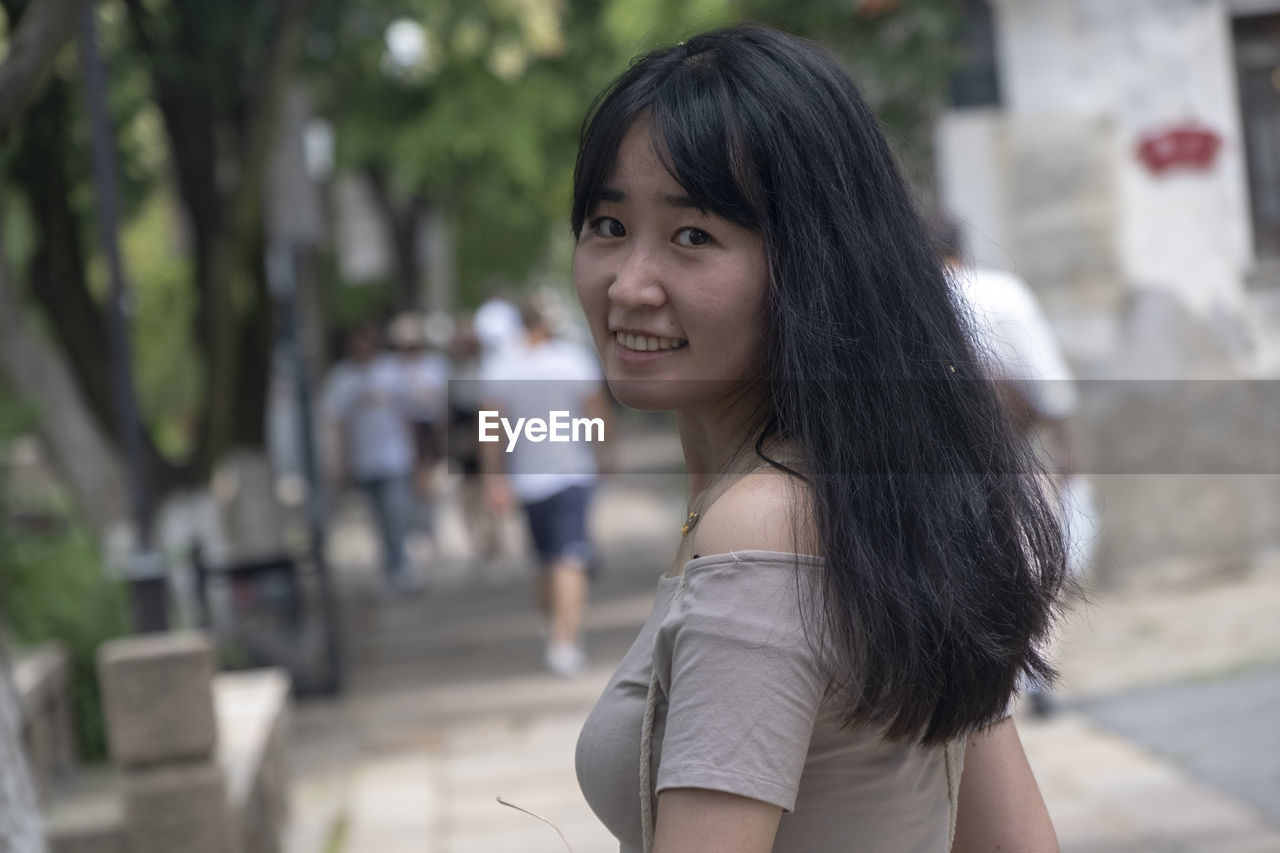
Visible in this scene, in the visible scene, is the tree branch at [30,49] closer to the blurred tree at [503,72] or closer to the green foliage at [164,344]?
the blurred tree at [503,72]

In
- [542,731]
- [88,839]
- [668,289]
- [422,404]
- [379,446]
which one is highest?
[668,289]

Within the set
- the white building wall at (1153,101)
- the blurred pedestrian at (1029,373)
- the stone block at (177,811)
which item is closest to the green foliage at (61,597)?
the stone block at (177,811)

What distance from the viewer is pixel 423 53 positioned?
14617 mm

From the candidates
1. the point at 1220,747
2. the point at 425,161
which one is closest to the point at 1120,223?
the point at 1220,747

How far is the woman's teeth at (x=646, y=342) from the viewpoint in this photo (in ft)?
5.04

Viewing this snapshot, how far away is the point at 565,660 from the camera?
28.0ft

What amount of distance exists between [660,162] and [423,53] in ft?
44.8

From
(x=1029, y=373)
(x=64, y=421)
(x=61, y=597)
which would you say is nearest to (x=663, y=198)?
(x=1029, y=373)

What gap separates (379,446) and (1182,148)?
6101 millimetres

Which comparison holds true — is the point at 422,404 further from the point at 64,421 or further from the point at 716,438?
the point at 716,438

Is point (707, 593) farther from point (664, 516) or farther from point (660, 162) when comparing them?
point (664, 516)

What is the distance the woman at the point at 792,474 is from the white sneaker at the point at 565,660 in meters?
6.99

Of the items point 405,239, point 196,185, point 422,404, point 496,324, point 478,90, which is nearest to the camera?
point 196,185

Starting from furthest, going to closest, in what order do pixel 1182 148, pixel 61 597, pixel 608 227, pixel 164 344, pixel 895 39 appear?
pixel 164 344, pixel 895 39, pixel 1182 148, pixel 61 597, pixel 608 227
